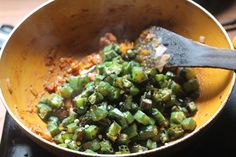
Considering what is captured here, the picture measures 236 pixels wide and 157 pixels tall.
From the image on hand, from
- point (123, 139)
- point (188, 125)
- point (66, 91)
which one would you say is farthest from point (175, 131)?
point (66, 91)

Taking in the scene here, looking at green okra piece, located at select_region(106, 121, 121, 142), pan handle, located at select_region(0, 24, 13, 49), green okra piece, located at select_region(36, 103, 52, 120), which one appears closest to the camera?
green okra piece, located at select_region(106, 121, 121, 142)

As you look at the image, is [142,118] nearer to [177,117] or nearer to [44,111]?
[177,117]

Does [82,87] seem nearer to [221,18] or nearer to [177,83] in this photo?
[177,83]

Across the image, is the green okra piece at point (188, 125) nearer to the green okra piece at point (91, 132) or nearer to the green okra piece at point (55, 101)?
the green okra piece at point (91, 132)

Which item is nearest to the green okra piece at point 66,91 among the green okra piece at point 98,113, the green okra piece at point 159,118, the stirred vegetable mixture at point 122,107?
the stirred vegetable mixture at point 122,107

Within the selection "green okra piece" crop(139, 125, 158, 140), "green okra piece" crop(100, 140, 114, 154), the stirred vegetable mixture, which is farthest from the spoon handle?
"green okra piece" crop(100, 140, 114, 154)

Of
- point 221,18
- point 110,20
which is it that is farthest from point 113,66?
point 221,18

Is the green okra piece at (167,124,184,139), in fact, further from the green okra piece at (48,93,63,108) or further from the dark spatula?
the green okra piece at (48,93,63,108)
